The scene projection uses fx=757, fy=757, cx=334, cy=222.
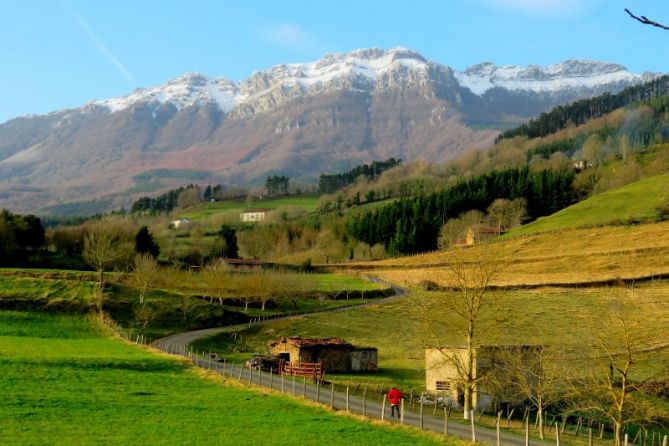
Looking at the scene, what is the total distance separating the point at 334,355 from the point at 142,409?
102ft

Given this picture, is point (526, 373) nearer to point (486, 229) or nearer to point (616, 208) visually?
point (616, 208)

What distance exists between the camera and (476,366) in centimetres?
5428

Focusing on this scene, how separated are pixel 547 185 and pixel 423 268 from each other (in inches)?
2592

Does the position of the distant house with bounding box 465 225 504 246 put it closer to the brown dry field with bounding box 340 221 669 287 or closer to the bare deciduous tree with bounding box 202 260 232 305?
the brown dry field with bounding box 340 221 669 287

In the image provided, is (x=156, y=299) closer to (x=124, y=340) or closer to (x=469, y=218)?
(x=124, y=340)

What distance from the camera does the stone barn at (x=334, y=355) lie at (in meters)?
67.3

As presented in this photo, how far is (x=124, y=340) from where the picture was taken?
76.9 meters

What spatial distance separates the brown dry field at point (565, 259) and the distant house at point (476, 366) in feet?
148

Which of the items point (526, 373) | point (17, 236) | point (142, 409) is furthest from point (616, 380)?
point (17, 236)

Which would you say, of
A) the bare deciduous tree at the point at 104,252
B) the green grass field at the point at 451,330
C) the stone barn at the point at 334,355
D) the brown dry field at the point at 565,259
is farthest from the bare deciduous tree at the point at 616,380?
the bare deciduous tree at the point at 104,252

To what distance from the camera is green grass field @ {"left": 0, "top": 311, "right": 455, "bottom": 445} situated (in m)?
33.0

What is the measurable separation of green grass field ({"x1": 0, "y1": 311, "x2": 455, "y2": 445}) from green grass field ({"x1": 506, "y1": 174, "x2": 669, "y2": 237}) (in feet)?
382

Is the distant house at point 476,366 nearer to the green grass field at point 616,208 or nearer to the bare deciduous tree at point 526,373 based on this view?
the bare deciduous tree at point 526,373

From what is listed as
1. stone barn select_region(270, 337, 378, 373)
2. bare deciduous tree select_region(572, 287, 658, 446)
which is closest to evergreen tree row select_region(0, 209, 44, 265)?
stone barn select_region(270, 337, 378, 373)
